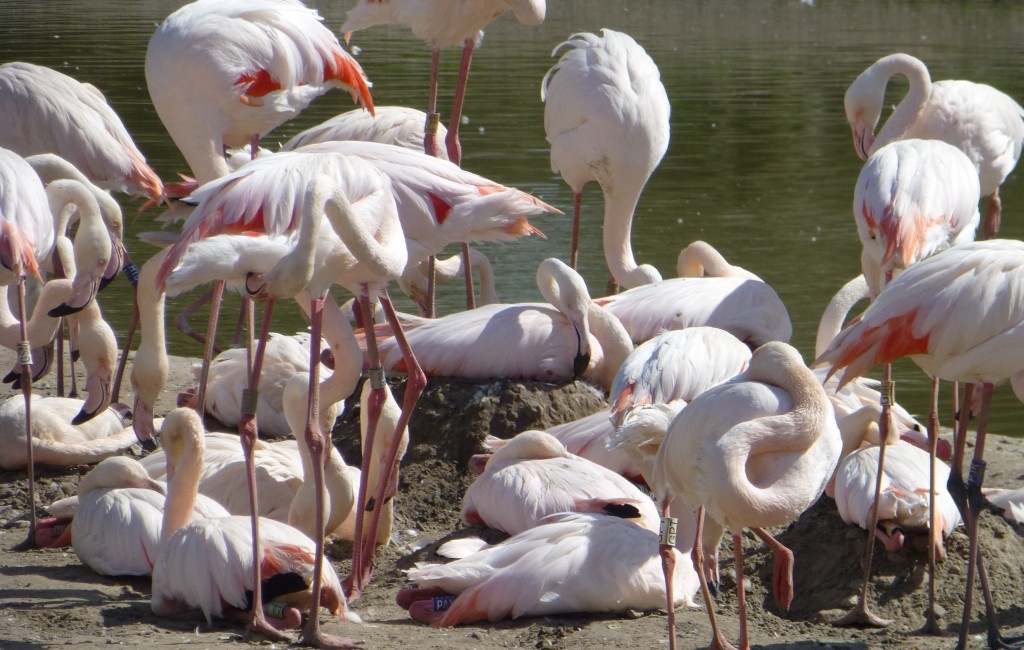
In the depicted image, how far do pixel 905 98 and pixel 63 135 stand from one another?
3.70 m

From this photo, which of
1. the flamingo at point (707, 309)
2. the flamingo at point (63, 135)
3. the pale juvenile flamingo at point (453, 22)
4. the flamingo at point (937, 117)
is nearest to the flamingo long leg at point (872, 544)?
the flamingo at point (707, 309)

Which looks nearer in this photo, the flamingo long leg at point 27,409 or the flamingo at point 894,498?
the flamingo at point 894,498

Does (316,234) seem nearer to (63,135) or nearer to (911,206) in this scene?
(911,206)

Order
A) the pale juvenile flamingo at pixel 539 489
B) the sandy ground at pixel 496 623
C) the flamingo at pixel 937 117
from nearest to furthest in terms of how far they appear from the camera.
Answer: the sandy ground at pixel 496 623, the pale juvenile flamingo at pixel 539 489, the flamingo at pixel 937 117

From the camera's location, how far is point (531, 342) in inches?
217

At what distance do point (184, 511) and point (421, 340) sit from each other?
1.61m

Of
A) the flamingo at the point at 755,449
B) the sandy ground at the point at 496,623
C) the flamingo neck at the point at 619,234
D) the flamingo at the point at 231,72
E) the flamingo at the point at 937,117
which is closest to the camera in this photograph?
the flamingo at the point at 755,449

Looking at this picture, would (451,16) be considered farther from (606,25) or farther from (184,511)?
(606,25)

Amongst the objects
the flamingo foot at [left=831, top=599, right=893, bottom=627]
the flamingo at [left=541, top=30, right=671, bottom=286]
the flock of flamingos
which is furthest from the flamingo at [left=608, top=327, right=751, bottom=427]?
the flamingo at [left=541, top=30, right=671, bottom=286]

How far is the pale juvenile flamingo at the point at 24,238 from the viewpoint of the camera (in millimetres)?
4738

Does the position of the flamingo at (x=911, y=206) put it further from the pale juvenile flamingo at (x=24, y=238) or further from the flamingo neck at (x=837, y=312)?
the pale juvenile flamingo at (x=24, y=238)

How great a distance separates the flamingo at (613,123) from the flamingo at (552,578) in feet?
8.79

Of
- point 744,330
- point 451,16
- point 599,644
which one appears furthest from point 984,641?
point 451,16

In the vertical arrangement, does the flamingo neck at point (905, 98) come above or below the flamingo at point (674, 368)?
above
